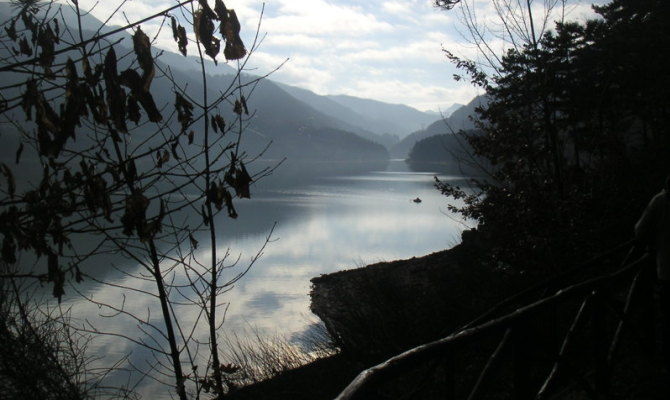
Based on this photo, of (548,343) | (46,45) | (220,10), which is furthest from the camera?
(548,343)

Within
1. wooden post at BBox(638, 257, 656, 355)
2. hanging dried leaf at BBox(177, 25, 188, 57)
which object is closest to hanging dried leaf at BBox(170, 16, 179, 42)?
hanging dried leaf at BBox(177, 25, 188, 57)

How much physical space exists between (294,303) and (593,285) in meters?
20.3

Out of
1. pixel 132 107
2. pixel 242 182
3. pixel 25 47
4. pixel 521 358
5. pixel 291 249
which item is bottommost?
pixel 291 249

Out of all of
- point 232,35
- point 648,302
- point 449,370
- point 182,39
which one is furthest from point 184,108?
point 648,302

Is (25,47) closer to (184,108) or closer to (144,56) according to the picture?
(184,108)

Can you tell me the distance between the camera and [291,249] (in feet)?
124

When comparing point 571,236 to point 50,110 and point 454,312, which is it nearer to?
point 454,312

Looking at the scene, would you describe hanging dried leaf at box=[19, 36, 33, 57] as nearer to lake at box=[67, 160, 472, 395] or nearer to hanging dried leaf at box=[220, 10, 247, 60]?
hanging dried leaf at box=[220, 10, 247, 60]

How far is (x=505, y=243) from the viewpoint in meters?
10.1

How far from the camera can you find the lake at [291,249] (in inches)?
802

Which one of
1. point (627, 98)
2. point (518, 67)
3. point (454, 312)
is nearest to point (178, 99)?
point (454, 312)

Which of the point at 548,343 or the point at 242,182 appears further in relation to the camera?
the point at 548,343

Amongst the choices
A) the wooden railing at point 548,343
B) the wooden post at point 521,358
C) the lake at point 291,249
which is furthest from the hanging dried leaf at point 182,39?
the lake at point 291,249

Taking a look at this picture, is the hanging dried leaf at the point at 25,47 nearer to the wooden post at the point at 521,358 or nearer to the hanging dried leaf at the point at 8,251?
the hanging dried leaf at the point at 8,251
